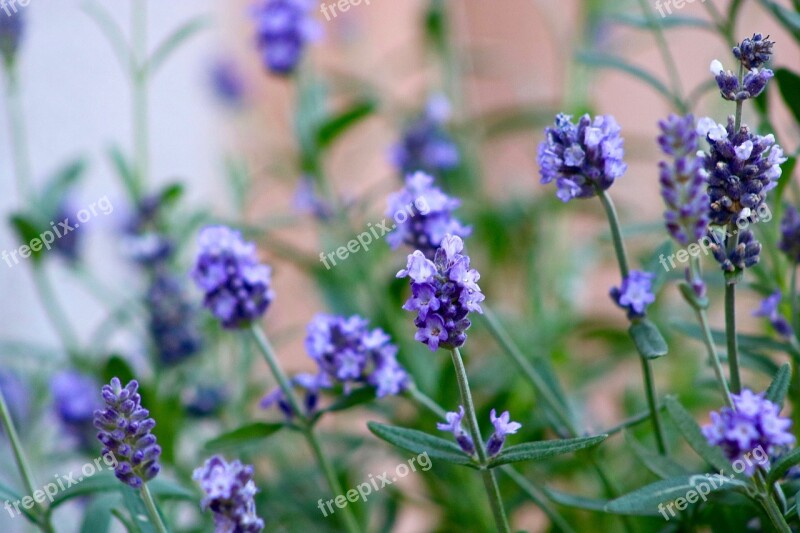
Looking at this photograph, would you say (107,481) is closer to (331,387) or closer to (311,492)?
(331,387)

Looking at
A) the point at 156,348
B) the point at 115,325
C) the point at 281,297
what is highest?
the point at 281,297

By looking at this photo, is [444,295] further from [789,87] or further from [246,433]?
[789,87]

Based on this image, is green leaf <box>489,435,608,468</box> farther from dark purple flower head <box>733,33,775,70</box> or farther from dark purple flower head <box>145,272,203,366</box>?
dark purple flower head <box>145,272,203,366</box>

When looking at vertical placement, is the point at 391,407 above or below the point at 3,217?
below

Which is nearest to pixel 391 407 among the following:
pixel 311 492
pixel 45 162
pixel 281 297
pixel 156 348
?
pixel 311 492

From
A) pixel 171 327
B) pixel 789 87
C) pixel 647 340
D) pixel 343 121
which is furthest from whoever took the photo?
pixel 343 121

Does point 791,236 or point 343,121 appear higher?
point 343,121

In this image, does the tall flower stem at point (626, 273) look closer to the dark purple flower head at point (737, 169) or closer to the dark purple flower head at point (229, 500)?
the dark purple flower head at point (737, 169)

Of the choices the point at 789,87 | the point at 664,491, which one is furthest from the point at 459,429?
the point at 789,87
